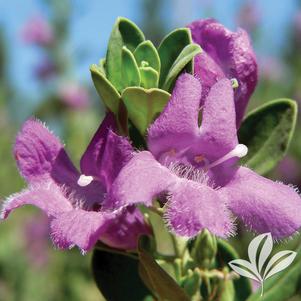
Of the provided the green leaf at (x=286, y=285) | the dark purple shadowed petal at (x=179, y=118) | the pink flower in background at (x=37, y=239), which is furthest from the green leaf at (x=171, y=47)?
the pink flower in background at (x=37, y=239)

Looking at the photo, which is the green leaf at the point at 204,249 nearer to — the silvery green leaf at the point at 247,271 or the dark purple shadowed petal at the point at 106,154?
the silvery green leaf at the point at 247,271

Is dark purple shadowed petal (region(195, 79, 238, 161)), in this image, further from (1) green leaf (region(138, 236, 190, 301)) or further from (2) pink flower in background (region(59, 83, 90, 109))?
(2) pink flower in background (region(59, 83, 90, 109))

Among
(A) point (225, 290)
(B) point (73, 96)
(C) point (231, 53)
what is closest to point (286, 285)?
(A) point (225, 290)

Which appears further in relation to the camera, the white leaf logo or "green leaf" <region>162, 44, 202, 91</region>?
the white leaf logo

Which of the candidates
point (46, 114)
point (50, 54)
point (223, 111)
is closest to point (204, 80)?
point (223, 111)

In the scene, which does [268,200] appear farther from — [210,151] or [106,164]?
[106,164]

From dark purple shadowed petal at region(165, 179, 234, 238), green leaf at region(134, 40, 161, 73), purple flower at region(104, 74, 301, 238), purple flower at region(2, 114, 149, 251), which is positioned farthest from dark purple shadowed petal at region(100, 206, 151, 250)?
green leaf at region(134, 40, 161, 73)

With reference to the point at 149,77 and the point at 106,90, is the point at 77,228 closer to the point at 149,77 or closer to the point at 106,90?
the point at 106,90
